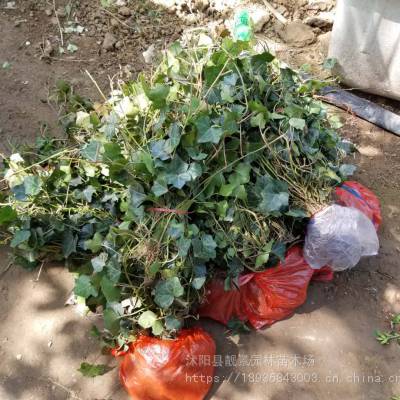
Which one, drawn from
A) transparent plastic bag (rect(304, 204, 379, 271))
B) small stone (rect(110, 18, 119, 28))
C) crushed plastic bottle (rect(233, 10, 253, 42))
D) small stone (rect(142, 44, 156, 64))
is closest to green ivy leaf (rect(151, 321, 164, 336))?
transparent plastic bag (rect(304, 204, 379, 271))

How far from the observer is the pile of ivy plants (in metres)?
2.12

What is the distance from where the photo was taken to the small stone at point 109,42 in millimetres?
3697

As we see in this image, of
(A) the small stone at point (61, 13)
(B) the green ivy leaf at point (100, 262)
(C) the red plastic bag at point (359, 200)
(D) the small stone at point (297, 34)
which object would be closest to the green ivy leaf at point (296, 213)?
(C) the red plastic bag at point (359, 200)

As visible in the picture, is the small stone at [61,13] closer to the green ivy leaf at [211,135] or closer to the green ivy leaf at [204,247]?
the green ivy leaf at [211,135]

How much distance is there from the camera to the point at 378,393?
2.25m

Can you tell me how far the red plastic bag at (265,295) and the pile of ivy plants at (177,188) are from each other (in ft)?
0.28

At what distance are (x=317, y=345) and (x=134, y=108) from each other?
5.22ft

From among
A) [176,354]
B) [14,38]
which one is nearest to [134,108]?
[176,354]

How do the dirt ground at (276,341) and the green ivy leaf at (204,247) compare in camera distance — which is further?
the dirt ground at (276,341)

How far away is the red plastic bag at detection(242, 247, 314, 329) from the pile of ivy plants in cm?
8

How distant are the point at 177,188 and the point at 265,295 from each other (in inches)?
30.8

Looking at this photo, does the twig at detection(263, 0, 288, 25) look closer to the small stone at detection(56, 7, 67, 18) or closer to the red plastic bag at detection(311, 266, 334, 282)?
the small stone at detection(56, 7, 67, 18)

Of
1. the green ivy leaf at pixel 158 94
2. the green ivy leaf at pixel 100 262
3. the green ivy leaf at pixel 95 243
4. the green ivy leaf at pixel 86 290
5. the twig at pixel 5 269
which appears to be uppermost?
the green ivy leaf at pixel 158 94

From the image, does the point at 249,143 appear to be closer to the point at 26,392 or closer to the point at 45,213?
the point at 45,213
